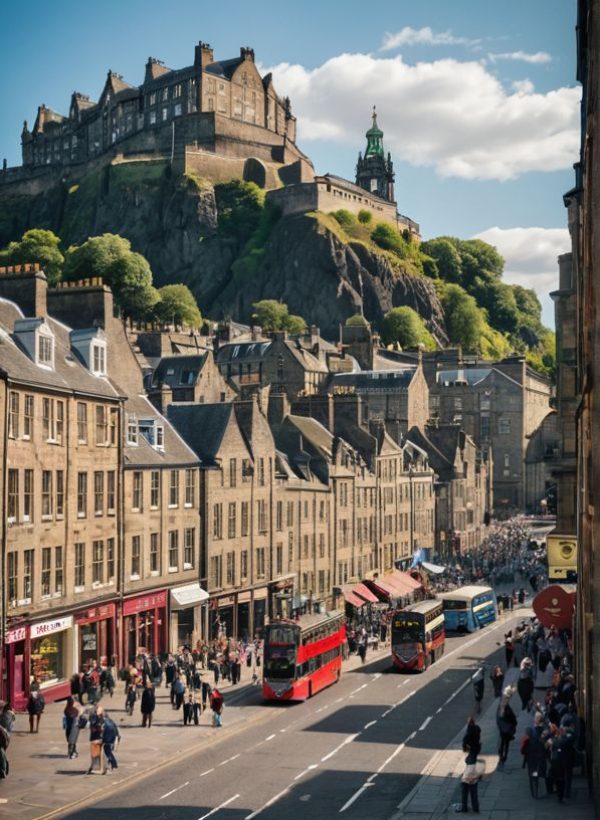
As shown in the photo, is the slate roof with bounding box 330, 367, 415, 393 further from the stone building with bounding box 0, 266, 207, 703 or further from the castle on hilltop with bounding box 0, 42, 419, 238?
the castle on hilltop with bounding box 0, 42, 419, 238

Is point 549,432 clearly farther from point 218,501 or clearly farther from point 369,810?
point 369,810

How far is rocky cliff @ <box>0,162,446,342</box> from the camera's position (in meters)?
179

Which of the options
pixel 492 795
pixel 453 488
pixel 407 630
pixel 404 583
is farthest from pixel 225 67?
pixel 492 795

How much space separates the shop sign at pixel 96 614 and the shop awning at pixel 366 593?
2422 cm

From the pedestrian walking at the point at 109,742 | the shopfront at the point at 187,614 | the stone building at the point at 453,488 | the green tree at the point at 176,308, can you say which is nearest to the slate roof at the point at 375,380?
the stone building at the point at 453,488

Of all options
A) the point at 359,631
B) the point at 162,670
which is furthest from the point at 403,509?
the point at 162,670

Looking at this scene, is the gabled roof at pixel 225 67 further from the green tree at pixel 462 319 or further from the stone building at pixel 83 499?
the stone building at pixel 83 499

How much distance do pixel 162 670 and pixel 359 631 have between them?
1582 centimetres

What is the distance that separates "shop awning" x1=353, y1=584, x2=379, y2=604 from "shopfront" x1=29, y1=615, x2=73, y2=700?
27.4 metres

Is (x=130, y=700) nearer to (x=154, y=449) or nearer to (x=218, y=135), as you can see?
(x=154, y=449)

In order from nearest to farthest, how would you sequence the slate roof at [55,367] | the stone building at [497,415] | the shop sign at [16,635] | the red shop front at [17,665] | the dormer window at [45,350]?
the shop sign at [16,635], the red shop front at [17,665], the slate roof at [55,367], the dormer window at [45,350], the stone building at [497,415]

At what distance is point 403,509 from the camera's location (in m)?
91.2

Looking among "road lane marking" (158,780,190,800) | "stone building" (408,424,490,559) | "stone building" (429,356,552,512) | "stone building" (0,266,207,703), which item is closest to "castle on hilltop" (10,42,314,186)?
"stone building" (429,356,552,512)

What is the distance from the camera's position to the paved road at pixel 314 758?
2773cm
